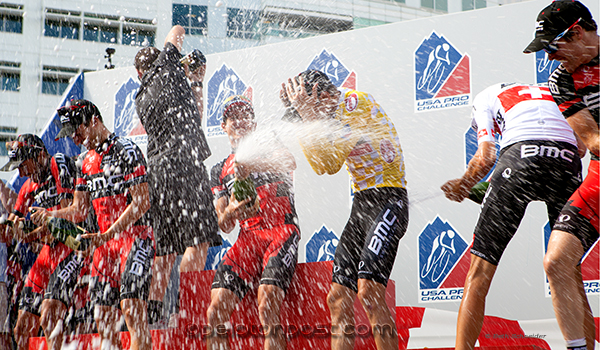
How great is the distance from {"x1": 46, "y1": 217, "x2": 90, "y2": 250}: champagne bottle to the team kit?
2cm

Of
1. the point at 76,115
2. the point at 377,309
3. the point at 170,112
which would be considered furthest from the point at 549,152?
the point at 76,115

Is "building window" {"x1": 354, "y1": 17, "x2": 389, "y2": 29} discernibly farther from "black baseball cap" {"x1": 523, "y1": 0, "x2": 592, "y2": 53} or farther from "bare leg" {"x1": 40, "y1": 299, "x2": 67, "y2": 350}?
"black baseball cap" {"x1": 523, "y1": 0, "x2": 592, "y2": 53}

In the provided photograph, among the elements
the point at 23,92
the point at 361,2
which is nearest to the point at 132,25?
the point at 23,92

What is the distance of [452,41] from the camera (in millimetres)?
5078

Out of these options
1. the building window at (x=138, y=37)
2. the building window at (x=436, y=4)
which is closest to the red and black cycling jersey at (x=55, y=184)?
the building window at (x=138, y=37)

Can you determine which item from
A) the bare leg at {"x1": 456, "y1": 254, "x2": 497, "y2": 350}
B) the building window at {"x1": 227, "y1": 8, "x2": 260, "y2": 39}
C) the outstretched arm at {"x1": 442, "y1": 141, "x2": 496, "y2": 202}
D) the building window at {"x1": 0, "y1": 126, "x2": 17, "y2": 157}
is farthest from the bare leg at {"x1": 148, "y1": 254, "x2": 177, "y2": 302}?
the building window at {"x1": 227, "y1": 8, "x2": 260, "y2": 39}

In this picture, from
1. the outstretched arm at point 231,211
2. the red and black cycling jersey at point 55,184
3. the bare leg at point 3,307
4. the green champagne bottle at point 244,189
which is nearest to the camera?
the green champagne bottle at point 244,189

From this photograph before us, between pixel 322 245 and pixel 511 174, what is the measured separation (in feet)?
9.34

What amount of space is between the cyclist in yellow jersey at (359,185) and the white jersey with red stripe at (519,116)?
1.88 feet

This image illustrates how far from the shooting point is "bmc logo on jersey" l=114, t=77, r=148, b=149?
21.7ft

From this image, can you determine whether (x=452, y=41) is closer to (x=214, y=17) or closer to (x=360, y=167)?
(x=360, y=167)

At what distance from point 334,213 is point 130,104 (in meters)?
3.02

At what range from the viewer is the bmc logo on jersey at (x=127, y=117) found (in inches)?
261

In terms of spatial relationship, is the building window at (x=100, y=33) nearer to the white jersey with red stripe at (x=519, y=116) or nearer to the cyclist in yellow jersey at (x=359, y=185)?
the cyclist in yellow jersey at (x=359, y=185)
